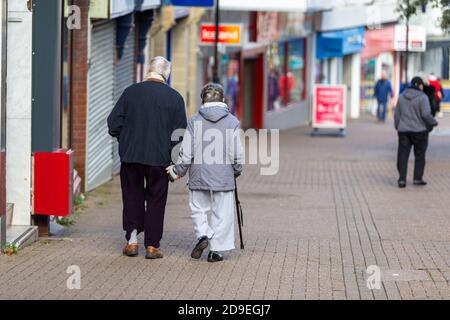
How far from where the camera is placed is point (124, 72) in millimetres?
20906

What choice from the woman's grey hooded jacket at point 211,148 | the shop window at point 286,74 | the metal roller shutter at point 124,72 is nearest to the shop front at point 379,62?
the shop window at point 286,74

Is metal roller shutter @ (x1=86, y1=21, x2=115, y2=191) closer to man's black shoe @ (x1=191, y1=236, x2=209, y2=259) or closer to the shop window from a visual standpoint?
man's black shoe @ (x1=191, y1=236, x2=209, y2=259)

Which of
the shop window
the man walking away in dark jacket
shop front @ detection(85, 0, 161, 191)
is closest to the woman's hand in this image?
shop front @ detection(85, 0, 161, 191)

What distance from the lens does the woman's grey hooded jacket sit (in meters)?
10.7

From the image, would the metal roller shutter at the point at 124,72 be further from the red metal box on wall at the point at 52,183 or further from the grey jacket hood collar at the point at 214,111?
the grey jacket hood collar at the point at 214,111

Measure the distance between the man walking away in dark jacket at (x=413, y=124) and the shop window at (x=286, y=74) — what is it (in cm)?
1864

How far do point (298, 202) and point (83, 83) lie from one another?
3225 millimetres

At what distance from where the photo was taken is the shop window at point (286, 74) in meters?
38.1

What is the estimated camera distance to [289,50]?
41500mm

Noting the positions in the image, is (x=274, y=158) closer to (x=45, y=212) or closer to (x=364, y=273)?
(x=45, y=212)

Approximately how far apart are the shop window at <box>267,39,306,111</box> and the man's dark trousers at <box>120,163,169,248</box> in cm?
2669

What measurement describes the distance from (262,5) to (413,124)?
10761 millimetres

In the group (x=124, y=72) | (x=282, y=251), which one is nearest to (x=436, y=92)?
(x=124, y=72)
